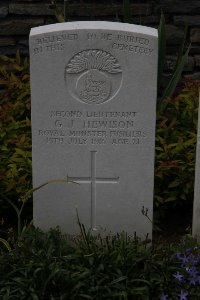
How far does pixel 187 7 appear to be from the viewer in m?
5.54

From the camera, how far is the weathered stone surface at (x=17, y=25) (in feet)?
17.9

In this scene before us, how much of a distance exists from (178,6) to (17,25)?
1.42 meters

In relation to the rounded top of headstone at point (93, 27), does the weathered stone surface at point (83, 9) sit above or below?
above

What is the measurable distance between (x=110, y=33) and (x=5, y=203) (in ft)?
4.79

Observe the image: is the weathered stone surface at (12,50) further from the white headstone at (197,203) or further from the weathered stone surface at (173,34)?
the white headstone at (197,203)

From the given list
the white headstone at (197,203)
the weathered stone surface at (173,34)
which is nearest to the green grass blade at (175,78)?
the weathered stone surface at (173,34)

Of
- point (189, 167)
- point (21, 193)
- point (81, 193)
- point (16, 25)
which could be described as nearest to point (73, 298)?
point (81, 193)

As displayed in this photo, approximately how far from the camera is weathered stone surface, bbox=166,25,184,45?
558 centimetres

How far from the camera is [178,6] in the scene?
554 centimetres

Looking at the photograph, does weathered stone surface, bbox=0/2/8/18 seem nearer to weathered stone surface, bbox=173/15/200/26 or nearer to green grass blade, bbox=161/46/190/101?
weathered stone surface, bbox=173/15/200/26

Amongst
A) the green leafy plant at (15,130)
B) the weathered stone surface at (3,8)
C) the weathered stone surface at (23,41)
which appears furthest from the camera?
the weathered stone surface at (23,41)

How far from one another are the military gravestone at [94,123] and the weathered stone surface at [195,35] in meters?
2.22

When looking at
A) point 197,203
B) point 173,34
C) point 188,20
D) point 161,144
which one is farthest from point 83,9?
point 197,203

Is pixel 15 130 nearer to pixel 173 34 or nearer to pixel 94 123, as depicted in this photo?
pixel 94 123
